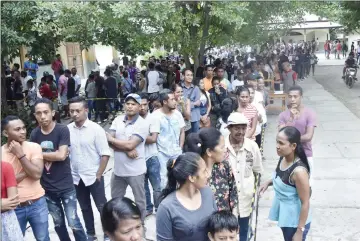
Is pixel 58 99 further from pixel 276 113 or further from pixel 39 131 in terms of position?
pixel 39 131

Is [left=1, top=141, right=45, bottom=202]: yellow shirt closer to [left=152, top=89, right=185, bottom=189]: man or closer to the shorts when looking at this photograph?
[left=152, top=89, right=185, bottom=189]: man

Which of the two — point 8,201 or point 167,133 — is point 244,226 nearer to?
point 167,133

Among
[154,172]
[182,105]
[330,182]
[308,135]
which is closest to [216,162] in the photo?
[308,135]

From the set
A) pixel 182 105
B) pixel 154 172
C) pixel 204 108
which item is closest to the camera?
pixel 154 172

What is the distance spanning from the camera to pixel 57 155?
4.38m

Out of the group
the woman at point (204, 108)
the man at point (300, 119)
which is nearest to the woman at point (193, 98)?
the woman at point (204, 108)

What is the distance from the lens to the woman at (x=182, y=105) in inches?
279

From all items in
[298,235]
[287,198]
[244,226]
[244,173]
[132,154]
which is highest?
[132,154]

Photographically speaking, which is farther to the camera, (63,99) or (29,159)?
(63,99)

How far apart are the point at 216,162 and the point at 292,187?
628mm

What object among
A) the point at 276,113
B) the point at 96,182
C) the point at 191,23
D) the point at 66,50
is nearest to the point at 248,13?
the point at 191,23

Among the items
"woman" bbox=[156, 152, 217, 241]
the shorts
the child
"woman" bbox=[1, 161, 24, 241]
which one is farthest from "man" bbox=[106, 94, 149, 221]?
the shorts

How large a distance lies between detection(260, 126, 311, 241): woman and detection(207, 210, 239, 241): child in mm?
895

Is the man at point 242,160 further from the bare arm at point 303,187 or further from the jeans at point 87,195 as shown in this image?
the jeans at point 87,195
